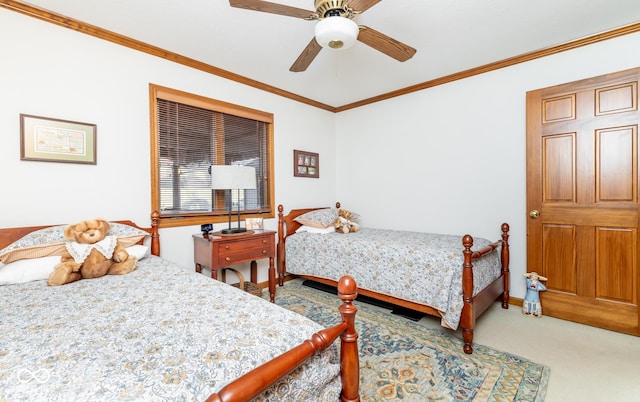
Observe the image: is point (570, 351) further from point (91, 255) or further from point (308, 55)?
point (91, 255)

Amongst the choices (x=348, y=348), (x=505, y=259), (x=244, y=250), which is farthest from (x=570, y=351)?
(x=244, y=250)

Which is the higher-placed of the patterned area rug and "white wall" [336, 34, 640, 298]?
"white wall" [336, 34, 640, 298]

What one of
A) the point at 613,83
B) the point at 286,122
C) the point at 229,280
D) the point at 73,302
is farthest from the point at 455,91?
the point at 73,302

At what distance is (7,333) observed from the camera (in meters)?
1.02

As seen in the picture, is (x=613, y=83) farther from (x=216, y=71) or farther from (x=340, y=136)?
(x=216, y=71)

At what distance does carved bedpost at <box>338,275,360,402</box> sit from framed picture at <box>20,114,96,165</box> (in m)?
2.29

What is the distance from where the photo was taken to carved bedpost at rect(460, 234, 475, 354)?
2.04 m

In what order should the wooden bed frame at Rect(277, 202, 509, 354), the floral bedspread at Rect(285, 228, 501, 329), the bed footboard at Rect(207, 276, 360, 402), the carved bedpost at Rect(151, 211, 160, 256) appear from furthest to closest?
the carved bedpost at Rect(151, 211, 160, 256)
the floral bedspread at Rect(285, 228, 501, 329)
the wooden bed frame at Rect(277, 202, 509, 354)
the bed footboard at Rect(207, 276, 360, 402)

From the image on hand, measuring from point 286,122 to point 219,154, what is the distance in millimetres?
1025

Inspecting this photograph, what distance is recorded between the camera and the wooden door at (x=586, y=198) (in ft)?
7.59

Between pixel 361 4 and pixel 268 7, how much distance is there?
0.52 metres

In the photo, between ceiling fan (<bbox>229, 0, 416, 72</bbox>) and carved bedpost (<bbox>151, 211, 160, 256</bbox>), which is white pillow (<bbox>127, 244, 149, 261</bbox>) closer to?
carved bedpost (<bbox>151, 211, 160, 256</bbox>)

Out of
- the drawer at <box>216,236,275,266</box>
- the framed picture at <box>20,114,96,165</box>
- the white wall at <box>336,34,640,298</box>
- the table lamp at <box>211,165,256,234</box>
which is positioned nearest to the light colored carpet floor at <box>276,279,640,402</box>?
the white wall at <box>336,34,640,298</box>

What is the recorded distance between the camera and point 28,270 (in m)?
1.65
